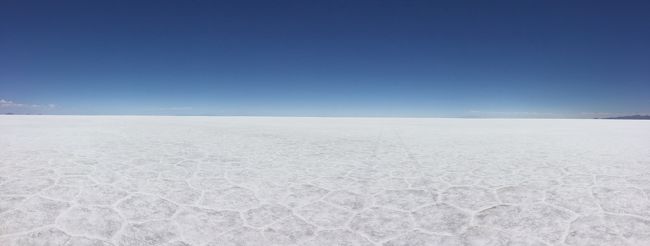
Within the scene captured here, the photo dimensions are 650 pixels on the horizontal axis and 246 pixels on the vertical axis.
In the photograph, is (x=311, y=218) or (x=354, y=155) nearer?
(x=311, y=218)

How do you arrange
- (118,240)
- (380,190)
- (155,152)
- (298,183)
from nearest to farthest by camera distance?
(118,240)
(380,190)
(298,183)
(155,152)

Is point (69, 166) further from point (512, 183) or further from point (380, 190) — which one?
point (512, 183)

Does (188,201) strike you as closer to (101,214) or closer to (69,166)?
(101,214)

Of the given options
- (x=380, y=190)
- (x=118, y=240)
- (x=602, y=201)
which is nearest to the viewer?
(x=118, y=240)

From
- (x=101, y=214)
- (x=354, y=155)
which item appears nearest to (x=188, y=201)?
(x=101, y=214)

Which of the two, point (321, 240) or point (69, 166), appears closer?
point (321, 240)

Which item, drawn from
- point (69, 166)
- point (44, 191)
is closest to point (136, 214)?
point (44, 191)

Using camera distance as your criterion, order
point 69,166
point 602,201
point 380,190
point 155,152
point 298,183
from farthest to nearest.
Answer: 1. point 155,152
2. point 69,166
3. point 298,183
4. point 380,190
5. point 602,201

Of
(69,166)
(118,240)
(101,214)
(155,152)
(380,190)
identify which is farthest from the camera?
(155,152)
